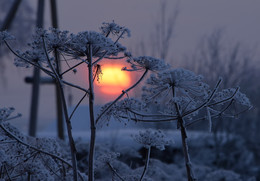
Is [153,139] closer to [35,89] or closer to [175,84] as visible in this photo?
[175,84]

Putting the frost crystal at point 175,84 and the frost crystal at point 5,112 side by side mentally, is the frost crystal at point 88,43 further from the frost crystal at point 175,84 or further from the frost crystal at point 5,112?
the frost crystal at point 5,112

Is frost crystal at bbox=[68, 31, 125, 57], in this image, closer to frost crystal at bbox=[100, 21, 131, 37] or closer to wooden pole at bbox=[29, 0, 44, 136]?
frost crystal at bbox=[100, 21, 131, 37]

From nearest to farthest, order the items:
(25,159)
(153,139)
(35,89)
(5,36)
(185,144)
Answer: (185,144), (5,36), (153,139), (25,159), (35,89)

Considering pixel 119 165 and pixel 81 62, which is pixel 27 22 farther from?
pixel 81 62

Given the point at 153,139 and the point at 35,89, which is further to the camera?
the point at 35,89

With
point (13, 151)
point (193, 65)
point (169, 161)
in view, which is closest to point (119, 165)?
point (13, 151)

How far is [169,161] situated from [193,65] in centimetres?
655

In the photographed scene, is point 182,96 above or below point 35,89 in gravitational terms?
below

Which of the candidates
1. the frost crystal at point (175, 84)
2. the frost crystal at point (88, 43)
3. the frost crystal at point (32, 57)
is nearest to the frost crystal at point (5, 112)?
the frost crystal at point (32, 57)

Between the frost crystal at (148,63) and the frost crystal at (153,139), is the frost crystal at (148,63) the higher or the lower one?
the higher one

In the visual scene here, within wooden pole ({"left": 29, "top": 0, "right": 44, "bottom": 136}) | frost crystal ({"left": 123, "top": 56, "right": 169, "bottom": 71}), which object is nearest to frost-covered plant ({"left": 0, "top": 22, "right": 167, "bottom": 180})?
frost crystal ({"left": 123, "top": 56, "right": 169, "bottom": 71})

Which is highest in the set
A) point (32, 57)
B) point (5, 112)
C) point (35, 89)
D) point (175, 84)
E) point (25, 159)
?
point (35, 89)

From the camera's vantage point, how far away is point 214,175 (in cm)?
451

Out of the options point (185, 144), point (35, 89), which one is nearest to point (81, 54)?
point (185, 144)
